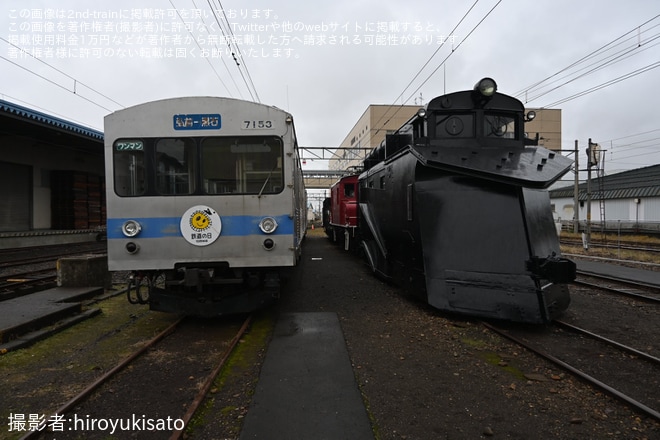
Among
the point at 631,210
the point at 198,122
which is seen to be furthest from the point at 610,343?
the point at 631,210

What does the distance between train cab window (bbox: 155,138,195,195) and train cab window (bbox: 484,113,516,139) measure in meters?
4.90

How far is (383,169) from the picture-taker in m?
8.02

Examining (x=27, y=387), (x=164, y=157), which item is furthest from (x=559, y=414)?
(x=164, y=157)

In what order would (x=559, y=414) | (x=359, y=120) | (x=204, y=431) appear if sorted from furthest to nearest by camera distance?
(x=359, y=120) < (x=559, y=414) < (x=204, y=431)

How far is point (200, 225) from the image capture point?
519 centimetres

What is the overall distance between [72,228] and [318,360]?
20992 millimetres

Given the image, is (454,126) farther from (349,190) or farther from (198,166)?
(349,190)

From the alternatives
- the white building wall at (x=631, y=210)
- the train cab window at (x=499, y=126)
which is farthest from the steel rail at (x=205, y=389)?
the white building wall at (x=631, y=210)

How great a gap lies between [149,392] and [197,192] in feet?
8.53

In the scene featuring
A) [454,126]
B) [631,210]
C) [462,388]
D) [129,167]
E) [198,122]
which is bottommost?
[462,388]

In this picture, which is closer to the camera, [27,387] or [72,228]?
[27,387]

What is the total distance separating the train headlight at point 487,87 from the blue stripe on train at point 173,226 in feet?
13.4

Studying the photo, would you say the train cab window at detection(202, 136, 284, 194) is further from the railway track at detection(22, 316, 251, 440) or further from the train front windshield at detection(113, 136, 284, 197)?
the railway track at detection(22, 316, 251, 440)

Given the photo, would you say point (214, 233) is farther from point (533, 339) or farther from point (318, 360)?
point (533, 339)
